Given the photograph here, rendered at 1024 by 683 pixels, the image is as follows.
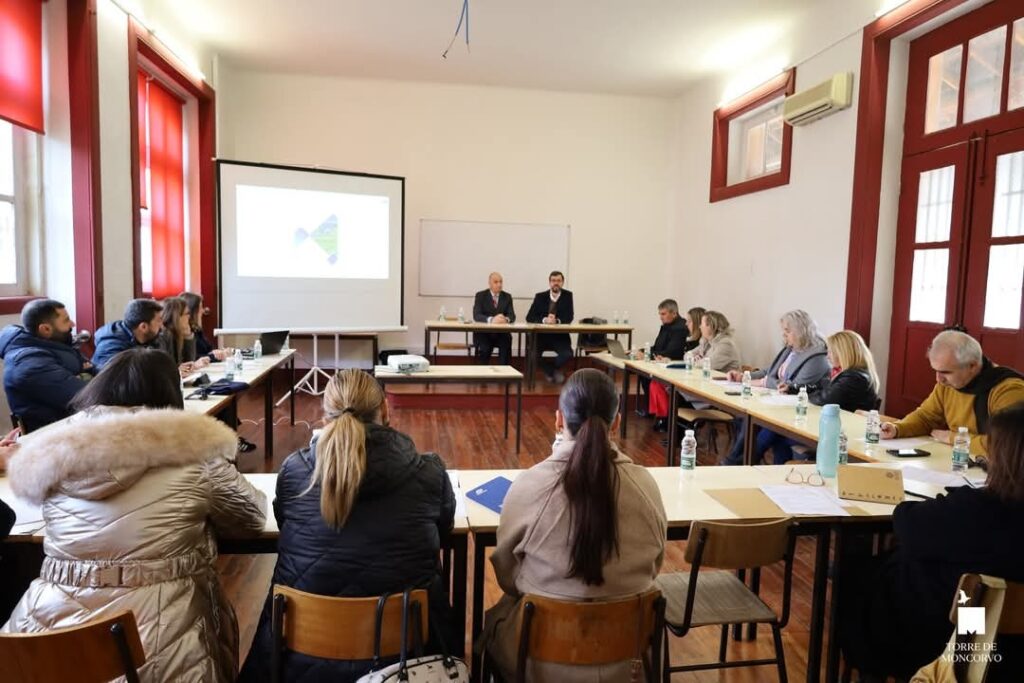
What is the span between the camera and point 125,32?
4.88m

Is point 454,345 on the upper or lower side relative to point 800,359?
lower

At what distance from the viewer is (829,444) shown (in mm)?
2326

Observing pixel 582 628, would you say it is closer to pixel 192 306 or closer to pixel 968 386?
pixel 968 386

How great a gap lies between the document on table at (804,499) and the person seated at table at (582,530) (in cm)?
71

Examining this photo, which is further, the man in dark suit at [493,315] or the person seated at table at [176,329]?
the man in dark suit at [493,315]

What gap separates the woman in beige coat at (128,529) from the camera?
137 cm

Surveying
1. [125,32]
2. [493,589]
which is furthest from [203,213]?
[493,589]

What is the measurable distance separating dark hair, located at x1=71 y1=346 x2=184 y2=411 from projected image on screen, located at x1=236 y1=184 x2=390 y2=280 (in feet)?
17.4

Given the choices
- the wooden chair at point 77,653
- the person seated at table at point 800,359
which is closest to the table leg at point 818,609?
the wooden chair at point 77,653

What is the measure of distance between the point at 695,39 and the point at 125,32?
197 inches

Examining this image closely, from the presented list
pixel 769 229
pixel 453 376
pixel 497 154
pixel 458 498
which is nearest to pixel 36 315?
pixel 458 498

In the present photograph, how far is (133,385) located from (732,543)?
159cm

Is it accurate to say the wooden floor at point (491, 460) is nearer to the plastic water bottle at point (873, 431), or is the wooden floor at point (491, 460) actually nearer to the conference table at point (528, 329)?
the conference table at point (528, 329)

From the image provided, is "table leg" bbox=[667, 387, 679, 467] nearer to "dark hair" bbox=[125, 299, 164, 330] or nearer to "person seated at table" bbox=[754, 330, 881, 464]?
"person seated at table" bbox=[754, 330, 881, 464]
